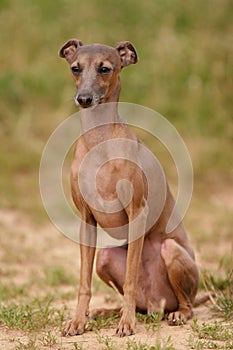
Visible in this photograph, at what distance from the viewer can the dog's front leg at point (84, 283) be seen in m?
5.48

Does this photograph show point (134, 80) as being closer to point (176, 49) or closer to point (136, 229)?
point (176, 49)

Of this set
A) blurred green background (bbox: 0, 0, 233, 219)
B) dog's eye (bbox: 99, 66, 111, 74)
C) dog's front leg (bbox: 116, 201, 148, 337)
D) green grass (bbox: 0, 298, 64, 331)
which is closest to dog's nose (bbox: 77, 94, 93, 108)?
dog's eye (bbox: 99, 66, 111, 74)

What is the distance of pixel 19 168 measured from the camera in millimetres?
11352

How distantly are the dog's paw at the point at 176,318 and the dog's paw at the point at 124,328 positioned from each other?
51 cm

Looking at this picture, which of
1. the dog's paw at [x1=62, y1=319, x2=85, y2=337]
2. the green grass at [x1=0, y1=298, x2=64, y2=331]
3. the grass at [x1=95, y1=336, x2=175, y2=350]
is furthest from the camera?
the green grass at [x1=0, y1=298, x2=64, y2=331]

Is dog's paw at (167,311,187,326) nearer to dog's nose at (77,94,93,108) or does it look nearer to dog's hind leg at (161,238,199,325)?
dog's hind leg at (161,238,199,325)

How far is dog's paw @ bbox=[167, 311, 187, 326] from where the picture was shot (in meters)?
5.73

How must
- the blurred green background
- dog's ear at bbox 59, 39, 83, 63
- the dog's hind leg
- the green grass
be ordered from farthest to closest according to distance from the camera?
the blurred green background → dog's ear at bbox 59, 39, 83, 63 → the dog's hind leg → the green grass

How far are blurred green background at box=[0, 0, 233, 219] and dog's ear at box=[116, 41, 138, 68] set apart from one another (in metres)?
4.93

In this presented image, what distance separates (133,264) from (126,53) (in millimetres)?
1664

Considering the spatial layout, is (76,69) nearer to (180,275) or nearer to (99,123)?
(99,123)

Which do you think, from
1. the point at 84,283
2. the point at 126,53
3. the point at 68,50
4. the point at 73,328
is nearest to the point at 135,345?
the point at 73,328

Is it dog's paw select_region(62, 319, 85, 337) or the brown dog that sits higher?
the brown dog

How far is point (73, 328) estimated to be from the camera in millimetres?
5465
